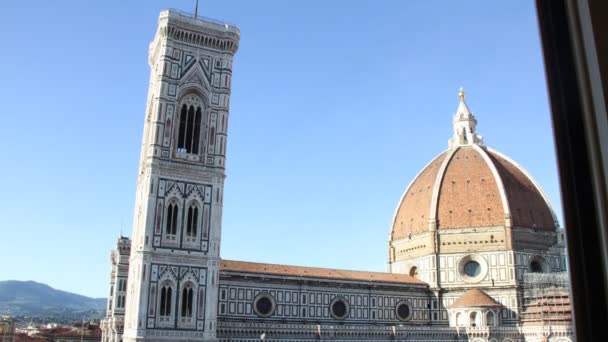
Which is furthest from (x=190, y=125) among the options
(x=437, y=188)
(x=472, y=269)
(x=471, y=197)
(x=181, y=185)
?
(x=471, y=197)

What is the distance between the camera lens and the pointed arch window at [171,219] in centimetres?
3650

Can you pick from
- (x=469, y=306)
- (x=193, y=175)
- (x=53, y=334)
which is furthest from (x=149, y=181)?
(x=53, y=334)

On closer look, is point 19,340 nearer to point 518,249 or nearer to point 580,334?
point 518,249

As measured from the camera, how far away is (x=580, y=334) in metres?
1.89

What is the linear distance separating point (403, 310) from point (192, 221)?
2254 cm

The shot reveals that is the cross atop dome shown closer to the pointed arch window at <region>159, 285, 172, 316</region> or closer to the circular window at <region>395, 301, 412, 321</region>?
the circular window at <region>395, 301, 412, 321</region>

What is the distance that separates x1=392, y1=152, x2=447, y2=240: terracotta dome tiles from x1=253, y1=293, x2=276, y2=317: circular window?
19.5 m

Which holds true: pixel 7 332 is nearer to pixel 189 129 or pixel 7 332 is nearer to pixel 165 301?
pixel 165 301

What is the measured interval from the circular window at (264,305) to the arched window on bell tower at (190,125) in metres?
11.8

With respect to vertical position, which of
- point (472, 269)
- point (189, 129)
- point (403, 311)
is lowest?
point (403, 311)

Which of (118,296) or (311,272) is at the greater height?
(311,272)

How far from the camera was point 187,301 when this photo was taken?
118 ft

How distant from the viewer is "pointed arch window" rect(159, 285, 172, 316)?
35.2 meters

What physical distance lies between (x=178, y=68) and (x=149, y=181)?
25.5 ft
